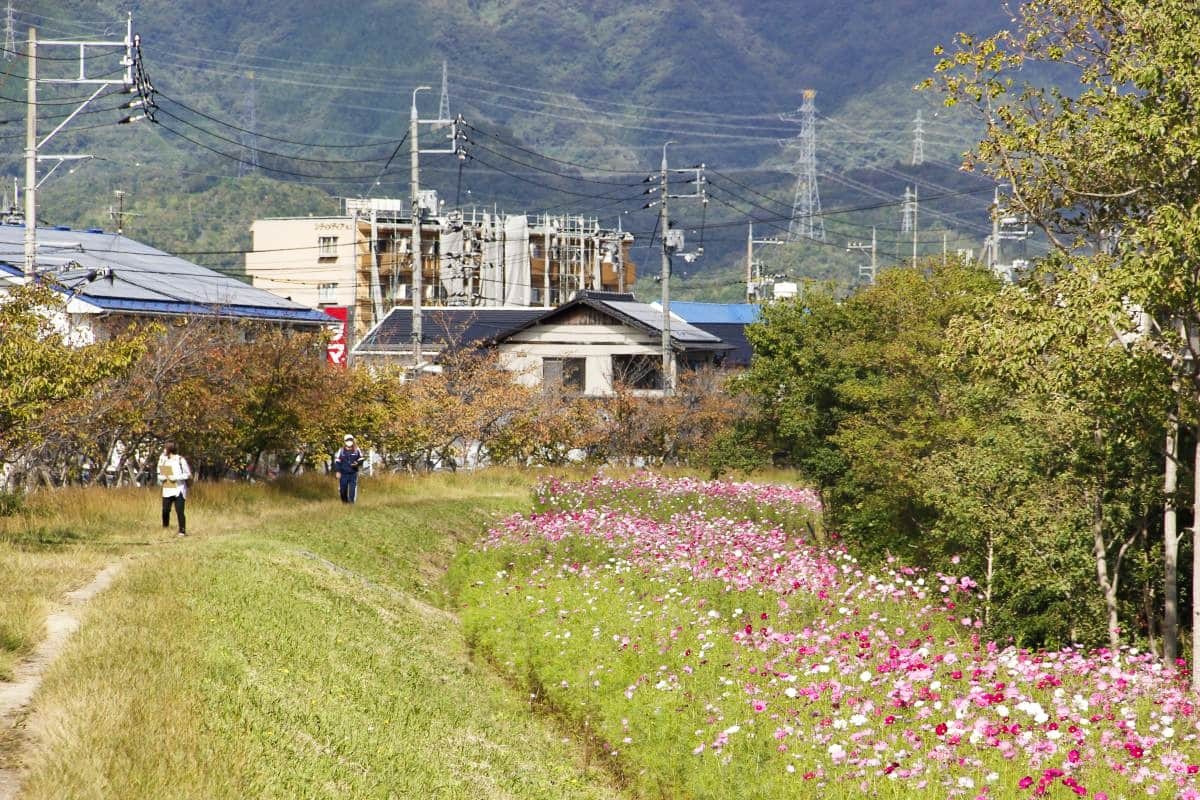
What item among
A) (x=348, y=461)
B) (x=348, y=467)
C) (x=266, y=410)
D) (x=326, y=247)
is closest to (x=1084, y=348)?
(x=348, y=461)

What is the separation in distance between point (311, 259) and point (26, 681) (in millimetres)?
116230

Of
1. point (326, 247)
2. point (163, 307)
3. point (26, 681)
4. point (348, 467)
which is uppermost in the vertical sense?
point (326, 247)

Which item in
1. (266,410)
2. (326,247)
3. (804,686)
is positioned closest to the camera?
(804,686)

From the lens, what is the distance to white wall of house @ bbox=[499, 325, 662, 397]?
64.4 m

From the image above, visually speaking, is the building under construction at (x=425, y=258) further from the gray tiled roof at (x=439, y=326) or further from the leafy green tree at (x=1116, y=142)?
the leafy green tree at (x=1116, y=142)

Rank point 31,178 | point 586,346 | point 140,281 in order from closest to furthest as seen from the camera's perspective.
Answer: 1. point 31,178
2. point 140,281
3. point 586,346

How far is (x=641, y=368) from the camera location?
64062 mm

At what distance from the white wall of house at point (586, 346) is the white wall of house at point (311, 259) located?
61.6 metres

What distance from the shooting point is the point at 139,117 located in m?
31.7

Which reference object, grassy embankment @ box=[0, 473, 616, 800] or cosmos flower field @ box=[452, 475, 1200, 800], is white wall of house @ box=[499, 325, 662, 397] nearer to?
grassy embankment @ box=[0, 473, 616, 800]

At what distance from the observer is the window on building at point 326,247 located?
12481cm

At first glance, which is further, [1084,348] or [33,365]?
[33,365]

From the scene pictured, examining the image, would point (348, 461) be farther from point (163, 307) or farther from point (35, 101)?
point (163, 307)

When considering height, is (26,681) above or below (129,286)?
below
